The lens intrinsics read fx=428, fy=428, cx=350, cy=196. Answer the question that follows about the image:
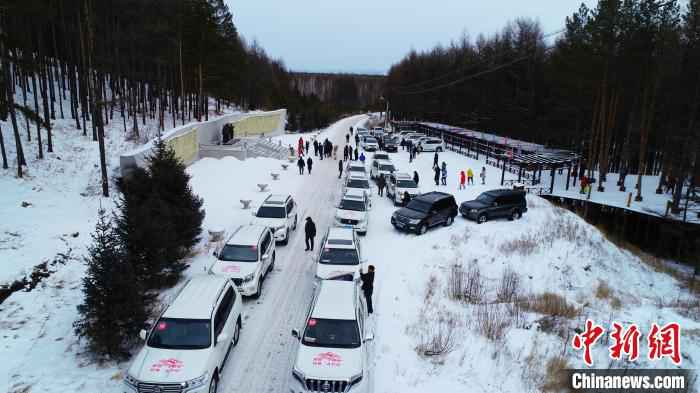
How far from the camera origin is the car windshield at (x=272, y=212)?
18.0m

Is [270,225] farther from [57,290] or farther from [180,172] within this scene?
[57,290]

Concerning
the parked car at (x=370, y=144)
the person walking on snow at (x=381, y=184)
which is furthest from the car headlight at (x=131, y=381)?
the parked car at (x=370, y=144)

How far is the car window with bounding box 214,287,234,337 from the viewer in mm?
8945

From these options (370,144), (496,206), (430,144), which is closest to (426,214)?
(496,206)

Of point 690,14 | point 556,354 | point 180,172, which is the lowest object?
point 556,354

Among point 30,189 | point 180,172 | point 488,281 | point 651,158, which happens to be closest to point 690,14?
point 651,158

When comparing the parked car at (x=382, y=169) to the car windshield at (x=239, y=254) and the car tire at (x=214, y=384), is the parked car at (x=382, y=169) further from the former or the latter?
the car tire at (x=214, y=384)

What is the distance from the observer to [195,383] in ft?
25.2

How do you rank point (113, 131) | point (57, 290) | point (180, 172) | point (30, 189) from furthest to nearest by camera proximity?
point (113, 131)
point (30, 189)
point (180, 172)
point (57, 290)

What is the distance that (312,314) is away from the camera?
372 inches

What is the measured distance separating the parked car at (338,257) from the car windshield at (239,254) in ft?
6.63

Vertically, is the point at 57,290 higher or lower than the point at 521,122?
lower

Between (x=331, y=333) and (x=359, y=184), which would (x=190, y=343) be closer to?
(x=331, y=333)

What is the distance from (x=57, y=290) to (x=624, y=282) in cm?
2200
